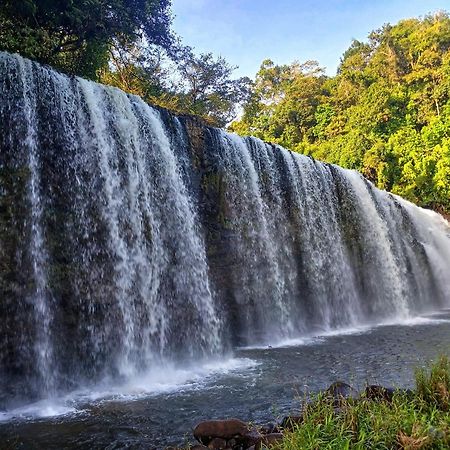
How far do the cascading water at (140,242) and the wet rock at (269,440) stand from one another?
178 inches

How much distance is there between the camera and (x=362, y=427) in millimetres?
3816

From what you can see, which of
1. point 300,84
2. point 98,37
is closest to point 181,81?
point 98,37

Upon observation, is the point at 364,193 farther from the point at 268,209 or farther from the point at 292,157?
the point at 268,209

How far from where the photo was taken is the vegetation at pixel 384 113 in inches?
1039

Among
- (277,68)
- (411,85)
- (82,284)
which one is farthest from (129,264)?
(277,68)

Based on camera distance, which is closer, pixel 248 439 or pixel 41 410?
pixel 248 439

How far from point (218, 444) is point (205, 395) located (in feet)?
8.32

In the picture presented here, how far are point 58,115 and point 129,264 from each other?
3.36 m

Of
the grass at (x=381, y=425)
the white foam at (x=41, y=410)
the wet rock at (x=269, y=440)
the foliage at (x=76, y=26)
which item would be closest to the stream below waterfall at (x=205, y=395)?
the white foam at (x=41, y=410)

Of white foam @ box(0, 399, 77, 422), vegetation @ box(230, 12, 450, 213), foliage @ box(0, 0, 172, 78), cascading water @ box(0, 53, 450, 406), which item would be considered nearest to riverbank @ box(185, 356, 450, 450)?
white foam @ box(0, 399, 77, 422)

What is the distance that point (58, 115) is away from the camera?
8.95 meters

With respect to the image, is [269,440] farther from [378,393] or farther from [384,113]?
[384,113]

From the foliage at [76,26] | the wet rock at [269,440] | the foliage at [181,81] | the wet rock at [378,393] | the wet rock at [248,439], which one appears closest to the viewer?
the wet rock at [269,440]

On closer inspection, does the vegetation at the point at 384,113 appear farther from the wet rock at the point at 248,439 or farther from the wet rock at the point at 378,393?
the wet rock at the point at 248,439
